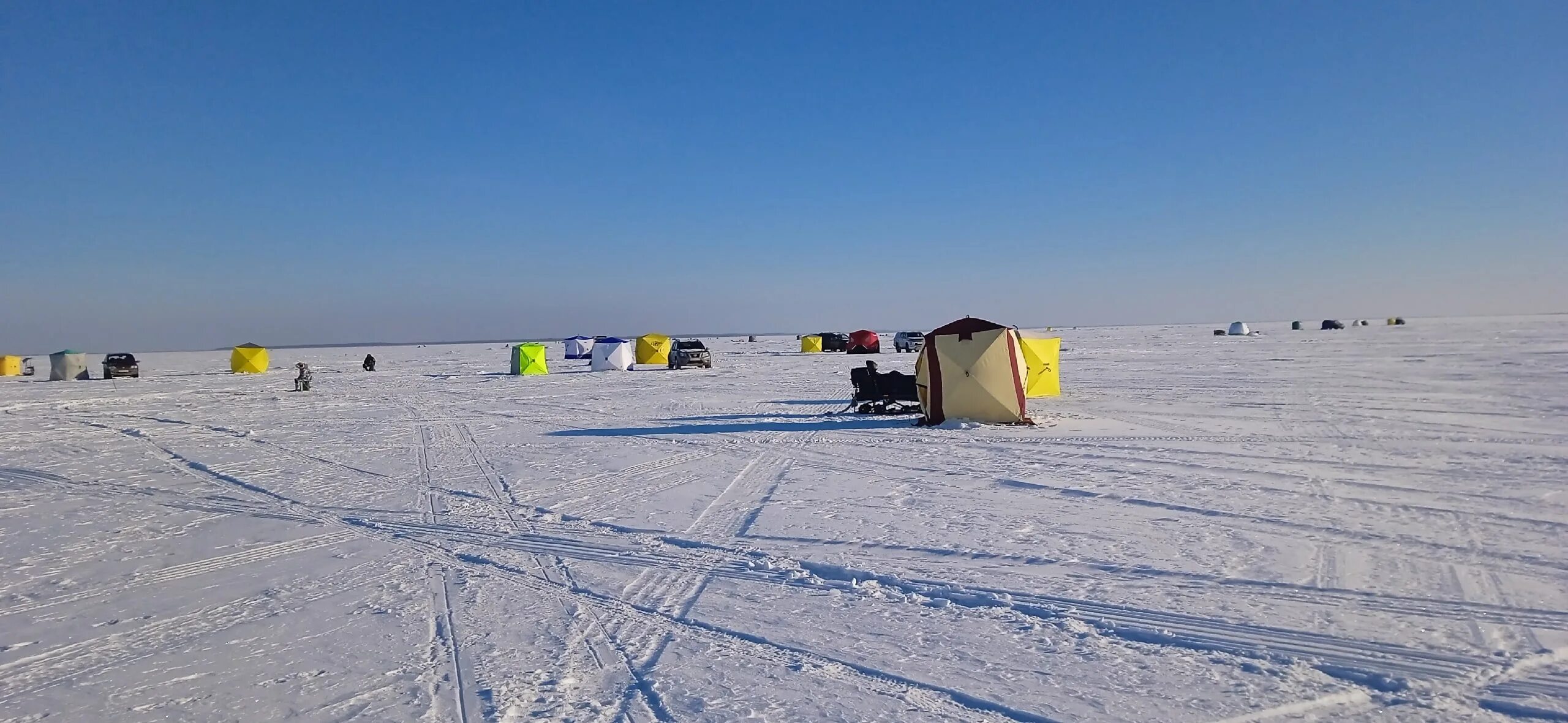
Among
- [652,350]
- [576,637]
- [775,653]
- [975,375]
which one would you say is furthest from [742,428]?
[652,350]

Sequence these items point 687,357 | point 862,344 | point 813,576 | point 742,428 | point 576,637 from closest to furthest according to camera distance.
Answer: point 576,637 < point 813,576 < point 742,428 < point 687,357 < point 862,344

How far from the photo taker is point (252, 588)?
659 centimetres

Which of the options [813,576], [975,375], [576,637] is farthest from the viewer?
[975,375]

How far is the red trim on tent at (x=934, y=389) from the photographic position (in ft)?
52.8

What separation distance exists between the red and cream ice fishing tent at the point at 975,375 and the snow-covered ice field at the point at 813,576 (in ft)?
1.73

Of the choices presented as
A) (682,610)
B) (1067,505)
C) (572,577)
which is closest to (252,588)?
(572,577)

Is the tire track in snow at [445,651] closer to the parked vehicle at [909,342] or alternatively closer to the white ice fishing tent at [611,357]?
the white ice fishing tent at [611,357]

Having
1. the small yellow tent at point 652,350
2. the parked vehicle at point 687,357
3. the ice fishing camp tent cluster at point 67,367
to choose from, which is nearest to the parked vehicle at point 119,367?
the ice fishing camp tent cluster at point 67,367

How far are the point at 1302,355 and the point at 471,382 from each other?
3570 cm

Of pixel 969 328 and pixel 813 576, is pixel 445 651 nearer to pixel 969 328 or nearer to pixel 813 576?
pixel 813 576

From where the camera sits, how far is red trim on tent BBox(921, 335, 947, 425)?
52.8 ft

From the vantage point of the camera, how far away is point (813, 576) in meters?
6.49

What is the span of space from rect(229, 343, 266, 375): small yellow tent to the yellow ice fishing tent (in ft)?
57.9

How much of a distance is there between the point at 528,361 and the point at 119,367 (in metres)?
21.9
